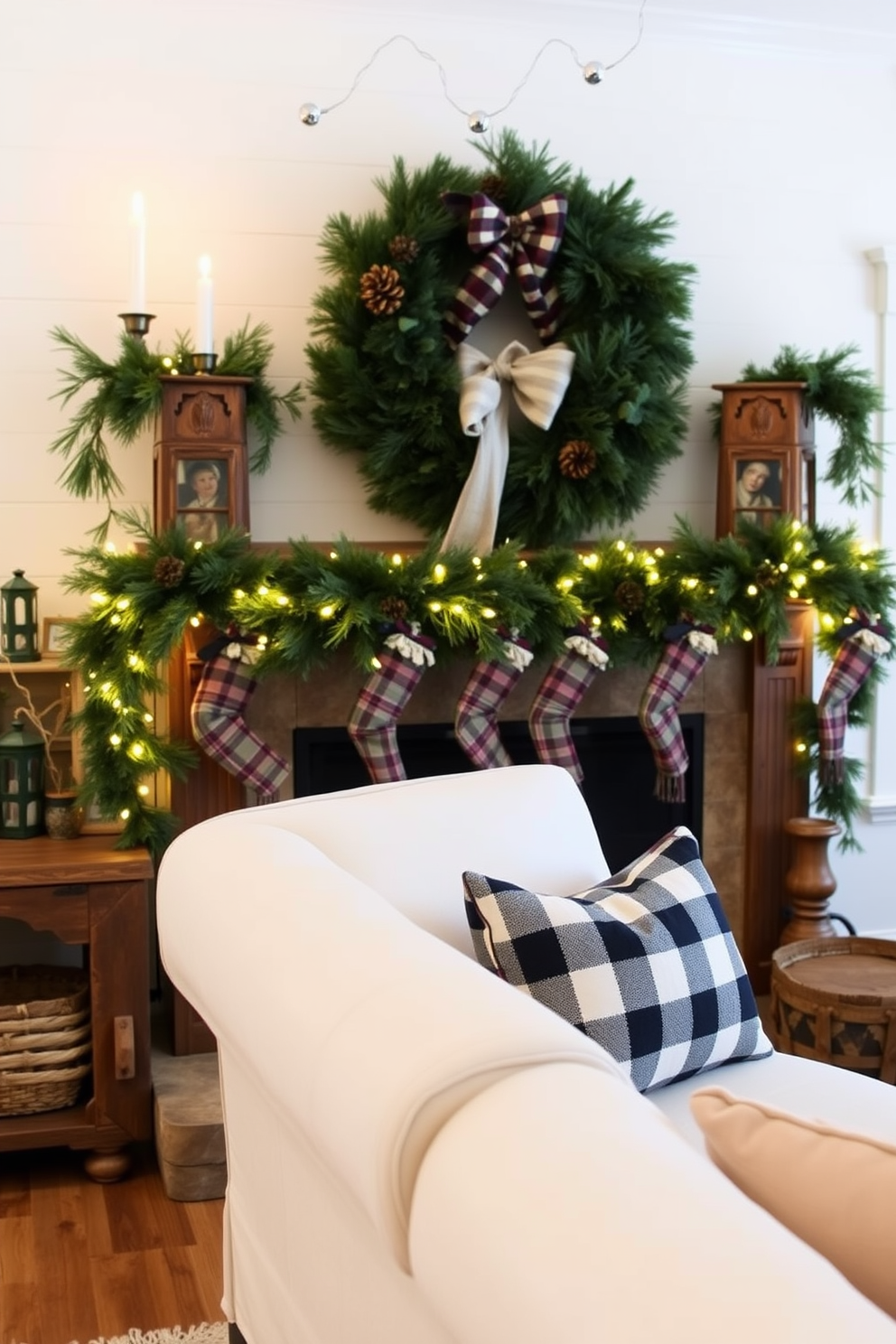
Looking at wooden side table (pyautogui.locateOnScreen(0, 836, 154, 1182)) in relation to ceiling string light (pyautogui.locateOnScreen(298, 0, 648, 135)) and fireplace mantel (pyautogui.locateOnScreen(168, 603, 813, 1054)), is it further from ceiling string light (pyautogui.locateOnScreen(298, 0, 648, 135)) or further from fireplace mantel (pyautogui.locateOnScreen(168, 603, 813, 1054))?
ceiling string light (pyautogui.locateOnScreen(298, 0, 648, 135))

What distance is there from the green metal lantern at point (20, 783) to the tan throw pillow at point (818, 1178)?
6.96 feet

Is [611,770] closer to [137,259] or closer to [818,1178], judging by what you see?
[137,259]

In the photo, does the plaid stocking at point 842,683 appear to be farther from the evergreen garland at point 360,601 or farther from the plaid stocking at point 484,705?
the plaid stocking at point 484,705

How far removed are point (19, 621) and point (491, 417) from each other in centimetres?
111

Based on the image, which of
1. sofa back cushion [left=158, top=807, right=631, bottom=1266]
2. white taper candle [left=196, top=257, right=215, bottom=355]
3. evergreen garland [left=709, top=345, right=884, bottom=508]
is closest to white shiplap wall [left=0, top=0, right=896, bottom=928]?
evergreen garland [left=709, top=345, right=884, bottom=508]

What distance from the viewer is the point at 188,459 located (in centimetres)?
293

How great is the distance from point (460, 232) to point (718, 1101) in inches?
97.9

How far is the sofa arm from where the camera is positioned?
69 cm

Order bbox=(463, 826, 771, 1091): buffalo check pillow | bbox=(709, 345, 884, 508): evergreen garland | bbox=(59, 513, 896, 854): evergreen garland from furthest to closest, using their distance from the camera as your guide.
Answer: bbox=(709, 345, 884, 508): evergreen garland
bbox=(59, 513, 896, 854): evergreen garland
bbox=(463, 826, 771, 1091): buffalo check pillow

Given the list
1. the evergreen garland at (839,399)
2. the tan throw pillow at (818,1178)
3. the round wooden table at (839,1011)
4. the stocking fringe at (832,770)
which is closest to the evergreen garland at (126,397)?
the evergreen garland at (839,399)

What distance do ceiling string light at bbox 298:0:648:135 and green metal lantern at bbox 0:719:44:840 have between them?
1419mm

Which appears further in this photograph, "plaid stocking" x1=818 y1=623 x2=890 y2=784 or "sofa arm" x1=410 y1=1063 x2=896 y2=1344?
"plaid stocking" x1=818 y1=623 x2=890 y2=784

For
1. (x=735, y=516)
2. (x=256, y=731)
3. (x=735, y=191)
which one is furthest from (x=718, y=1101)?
(x=735, y=191)

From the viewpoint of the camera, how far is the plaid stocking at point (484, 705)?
2959 millimetres
